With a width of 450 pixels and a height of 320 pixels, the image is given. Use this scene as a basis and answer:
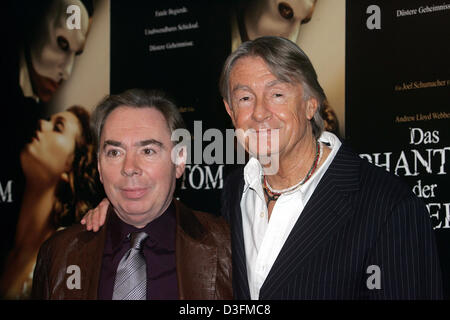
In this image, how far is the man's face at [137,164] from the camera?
7.11ft

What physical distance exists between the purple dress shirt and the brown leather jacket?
1.5 inches

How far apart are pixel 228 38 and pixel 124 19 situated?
96 cm

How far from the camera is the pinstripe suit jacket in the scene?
194 cm

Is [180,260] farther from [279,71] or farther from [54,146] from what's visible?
[54,146]

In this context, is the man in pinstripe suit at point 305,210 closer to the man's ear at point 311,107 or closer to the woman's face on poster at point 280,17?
the man's ear at point 311,107

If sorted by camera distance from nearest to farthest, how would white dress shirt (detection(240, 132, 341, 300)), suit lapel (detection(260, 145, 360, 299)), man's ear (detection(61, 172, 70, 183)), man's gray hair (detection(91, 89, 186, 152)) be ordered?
suit lapel (detection(260, 145, 360, 299)) → white dress shirt (detection(240, 132, 341, 300)) → man's gray hair (detection(91, 89, 186, 152)) → man's ear (detection(61, 172, 70, 183))

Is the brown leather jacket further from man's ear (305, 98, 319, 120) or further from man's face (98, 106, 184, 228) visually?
man's ear (305, 98, 319, 120)

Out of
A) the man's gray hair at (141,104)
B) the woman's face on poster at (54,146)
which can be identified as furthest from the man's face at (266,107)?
the woman's face on poster at (54,146)

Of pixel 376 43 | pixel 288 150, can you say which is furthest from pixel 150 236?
pixel 376 43

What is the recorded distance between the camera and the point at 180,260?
212 centimetres

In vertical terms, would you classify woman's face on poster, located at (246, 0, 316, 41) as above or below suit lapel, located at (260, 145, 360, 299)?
above

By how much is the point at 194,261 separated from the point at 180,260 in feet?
0.19

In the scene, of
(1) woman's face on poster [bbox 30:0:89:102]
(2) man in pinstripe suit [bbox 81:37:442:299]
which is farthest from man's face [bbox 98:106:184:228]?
(1) woman's face on poster [bbox 30:0:89:102]
